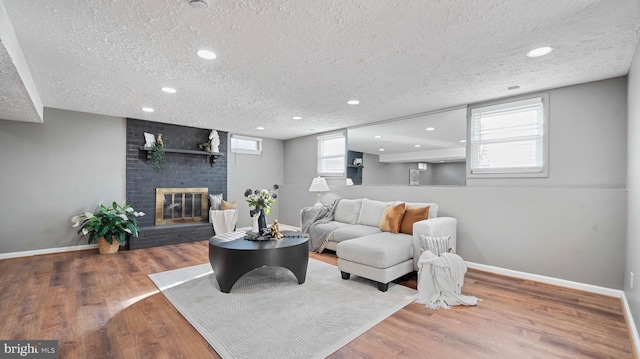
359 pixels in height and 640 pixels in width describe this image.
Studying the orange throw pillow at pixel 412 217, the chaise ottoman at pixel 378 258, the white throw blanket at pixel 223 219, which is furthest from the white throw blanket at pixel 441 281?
the white throw blanket at pixel 223 219

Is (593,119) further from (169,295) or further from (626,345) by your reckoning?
(169,295)

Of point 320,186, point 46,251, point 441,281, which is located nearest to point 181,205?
point 46,251

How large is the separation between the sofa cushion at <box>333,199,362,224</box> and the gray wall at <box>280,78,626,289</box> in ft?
5.37

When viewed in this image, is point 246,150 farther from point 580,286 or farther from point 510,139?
point 580,286

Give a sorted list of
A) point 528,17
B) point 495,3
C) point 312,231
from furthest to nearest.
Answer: point 312,231 → point 528,17 → point 495,3

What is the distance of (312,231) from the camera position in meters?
4.84

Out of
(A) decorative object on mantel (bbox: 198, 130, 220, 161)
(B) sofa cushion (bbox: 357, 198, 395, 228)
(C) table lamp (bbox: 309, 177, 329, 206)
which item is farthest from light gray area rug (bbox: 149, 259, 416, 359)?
(A) decorative object on mantel (bbox: 198, 130, 220, 161)

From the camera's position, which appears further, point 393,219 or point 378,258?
point 393,219

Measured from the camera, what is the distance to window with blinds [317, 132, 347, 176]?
235 inches

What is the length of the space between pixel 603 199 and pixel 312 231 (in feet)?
12.2

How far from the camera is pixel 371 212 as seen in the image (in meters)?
4.71

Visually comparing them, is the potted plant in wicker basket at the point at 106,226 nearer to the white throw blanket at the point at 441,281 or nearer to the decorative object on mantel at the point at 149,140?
the decorative object on mantel at the point at 149,140

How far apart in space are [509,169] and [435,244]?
1.59 meters

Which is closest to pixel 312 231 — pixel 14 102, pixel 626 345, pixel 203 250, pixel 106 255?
pixel 203 250
